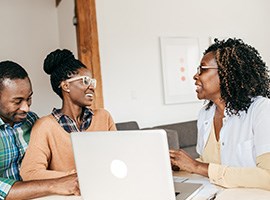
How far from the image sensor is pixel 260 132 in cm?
127

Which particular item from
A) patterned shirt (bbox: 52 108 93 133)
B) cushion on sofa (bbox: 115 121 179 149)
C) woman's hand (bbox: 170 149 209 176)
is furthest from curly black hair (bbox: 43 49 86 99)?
cushion on sofa (bbox: 115 121 179 149)

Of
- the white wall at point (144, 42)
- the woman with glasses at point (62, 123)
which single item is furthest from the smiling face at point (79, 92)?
the white wall at point (144, 42)

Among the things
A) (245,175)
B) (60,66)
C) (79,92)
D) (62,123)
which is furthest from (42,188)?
(245,175)

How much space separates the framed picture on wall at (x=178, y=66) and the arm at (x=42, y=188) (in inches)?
107

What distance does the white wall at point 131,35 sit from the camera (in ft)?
11.8

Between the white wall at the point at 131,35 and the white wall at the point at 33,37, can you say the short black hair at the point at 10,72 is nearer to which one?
the white wall at the point at 131,35

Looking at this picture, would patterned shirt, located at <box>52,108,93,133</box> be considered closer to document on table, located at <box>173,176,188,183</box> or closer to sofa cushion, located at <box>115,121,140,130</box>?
document on table, located at <box>173,176,188,183</box>

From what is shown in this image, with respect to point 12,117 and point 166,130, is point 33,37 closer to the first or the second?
point 166,130

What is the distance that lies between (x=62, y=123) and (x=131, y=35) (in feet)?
7.60

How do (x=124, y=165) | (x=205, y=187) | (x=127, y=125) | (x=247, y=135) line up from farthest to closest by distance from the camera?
1. (x=127, y=125)
2. (x=247, y=135)
3. (x=205, y=187)
4. (x=124, y=165)

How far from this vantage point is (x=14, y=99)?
1.47m

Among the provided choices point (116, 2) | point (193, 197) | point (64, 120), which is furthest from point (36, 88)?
point (193, 197)

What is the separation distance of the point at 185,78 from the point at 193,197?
3025mm

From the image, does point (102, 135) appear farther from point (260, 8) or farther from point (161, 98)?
point (260, 8)
